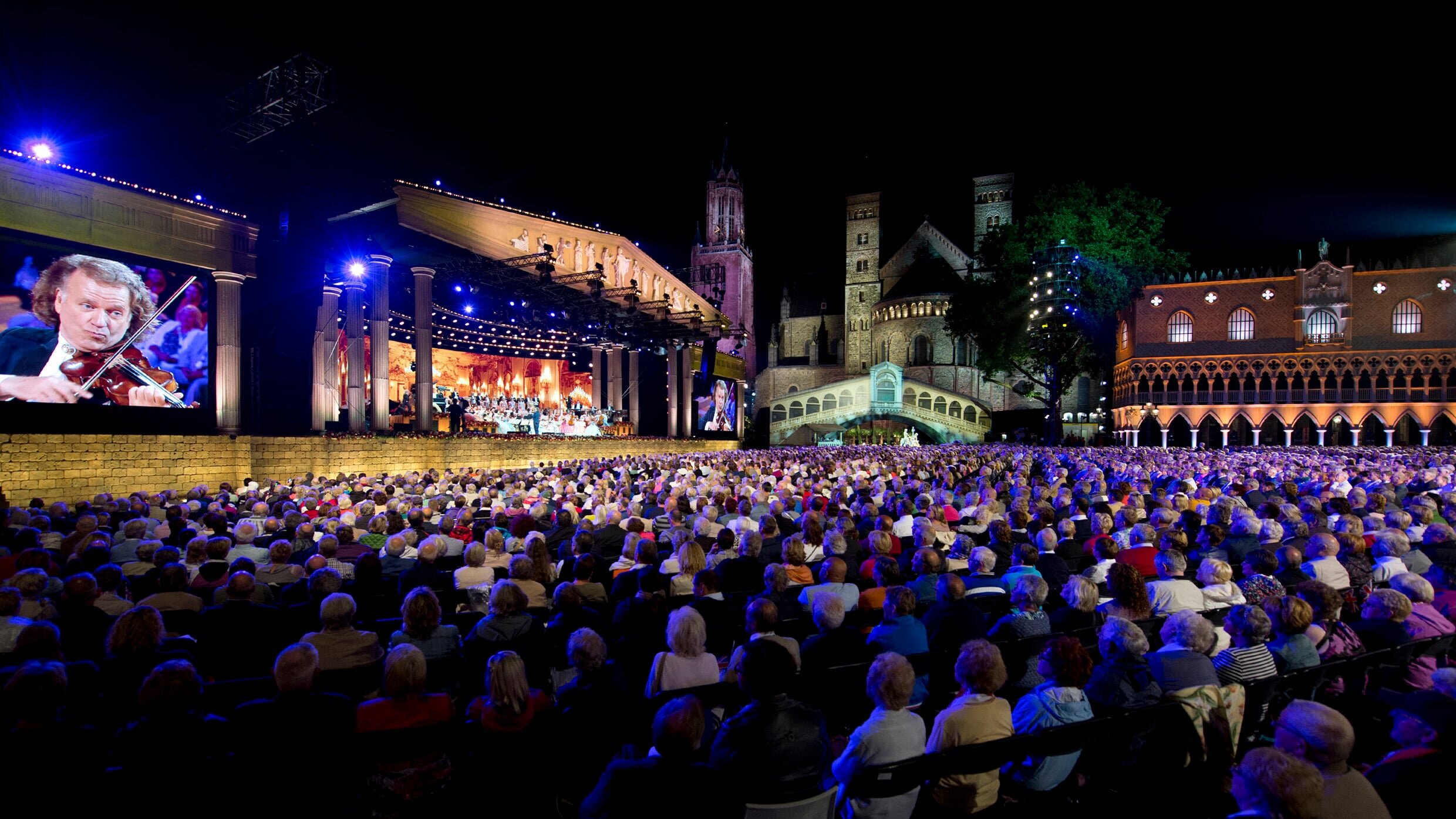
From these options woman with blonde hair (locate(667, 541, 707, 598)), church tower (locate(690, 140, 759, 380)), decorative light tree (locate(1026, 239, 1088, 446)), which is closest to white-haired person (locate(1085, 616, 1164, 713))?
woman with blonde hair (locate(667, 541, 707, 598))

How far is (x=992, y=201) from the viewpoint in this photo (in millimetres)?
68375

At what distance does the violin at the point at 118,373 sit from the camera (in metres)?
14.5

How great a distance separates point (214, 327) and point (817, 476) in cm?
1504

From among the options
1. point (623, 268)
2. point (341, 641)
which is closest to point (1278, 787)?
point (341, 641)

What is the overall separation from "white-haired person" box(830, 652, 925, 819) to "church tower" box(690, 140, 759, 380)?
69.3 metres

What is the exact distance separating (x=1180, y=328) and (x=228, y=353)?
173ft

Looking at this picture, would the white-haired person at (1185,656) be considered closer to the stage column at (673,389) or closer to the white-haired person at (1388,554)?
the white-haired person at (1388,554)

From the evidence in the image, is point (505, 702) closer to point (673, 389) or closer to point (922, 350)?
point (673, 389)

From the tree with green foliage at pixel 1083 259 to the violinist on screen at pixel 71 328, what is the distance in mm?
34120

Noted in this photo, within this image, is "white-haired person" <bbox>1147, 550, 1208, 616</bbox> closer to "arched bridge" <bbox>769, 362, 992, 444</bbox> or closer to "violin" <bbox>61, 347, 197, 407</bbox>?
"violin" <bbox>61, 347, 197, 407</bbox>

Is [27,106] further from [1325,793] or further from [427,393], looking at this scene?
[1325,793]

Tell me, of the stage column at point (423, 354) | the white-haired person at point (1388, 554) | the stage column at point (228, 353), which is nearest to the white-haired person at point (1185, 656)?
the white-haired person at point (1388, 554)

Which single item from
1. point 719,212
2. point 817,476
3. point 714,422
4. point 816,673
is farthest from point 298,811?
point 719,212

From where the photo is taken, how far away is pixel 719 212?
74438 mm
